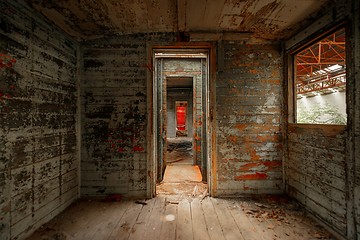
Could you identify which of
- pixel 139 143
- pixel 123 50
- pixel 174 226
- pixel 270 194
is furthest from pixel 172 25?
pixel 270 194

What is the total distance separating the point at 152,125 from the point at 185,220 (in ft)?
4.59

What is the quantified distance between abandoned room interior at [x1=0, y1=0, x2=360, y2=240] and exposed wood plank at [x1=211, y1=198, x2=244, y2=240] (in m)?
Result: 0.02

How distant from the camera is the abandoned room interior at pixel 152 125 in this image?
67.3 inches

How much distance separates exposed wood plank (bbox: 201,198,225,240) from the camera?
5.83 feet

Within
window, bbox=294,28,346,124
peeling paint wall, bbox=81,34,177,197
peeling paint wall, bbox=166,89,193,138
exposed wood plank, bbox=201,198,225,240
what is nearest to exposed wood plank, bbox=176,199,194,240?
exposed wood plank, bbox=201,198,225,240

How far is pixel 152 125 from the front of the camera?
2639mm

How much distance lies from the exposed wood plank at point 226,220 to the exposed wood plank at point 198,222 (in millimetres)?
211

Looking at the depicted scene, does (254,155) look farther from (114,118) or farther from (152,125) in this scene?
(114,118)

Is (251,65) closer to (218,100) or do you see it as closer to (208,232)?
(218,100)

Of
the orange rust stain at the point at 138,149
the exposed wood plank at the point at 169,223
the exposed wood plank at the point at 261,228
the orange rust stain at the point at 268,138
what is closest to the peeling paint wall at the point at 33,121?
the orange rust stain at the point at 138,149

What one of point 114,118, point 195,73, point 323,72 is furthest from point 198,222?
point 323,72

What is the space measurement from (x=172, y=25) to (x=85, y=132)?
210 cm

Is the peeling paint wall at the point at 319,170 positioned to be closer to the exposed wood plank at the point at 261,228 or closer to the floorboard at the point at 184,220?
the floorboard at the point at 184,220

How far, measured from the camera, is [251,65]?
2650 mm
